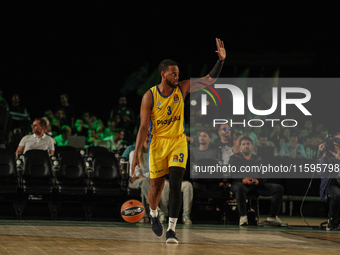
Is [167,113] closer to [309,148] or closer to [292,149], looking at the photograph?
[292,149]

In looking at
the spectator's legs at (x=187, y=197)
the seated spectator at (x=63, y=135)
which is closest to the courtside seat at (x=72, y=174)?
the spectator's legs at (x=187, y=197)

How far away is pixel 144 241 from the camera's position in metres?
5.82

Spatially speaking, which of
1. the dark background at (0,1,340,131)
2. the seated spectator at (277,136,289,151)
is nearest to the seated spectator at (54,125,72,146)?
the dark background at (0,1,340,131)

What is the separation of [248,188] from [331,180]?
1493mm

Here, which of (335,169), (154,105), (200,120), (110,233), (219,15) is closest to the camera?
(154,105)

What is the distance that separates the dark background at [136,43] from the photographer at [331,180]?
772cm

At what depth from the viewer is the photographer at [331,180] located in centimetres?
849

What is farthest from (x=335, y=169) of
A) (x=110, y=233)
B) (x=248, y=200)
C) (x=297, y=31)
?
(x=297, y=31)

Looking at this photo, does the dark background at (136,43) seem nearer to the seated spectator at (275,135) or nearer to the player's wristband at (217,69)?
the seated spectator at (275,135)

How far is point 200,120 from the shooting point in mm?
13672

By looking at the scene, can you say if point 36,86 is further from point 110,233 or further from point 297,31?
point 110,233

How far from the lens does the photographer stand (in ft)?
27.9

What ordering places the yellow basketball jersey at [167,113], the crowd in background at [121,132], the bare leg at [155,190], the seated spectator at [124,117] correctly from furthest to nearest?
the seated spectator at [124,117] < the crowd in background at [121,132] < the bare leg at [155,190] < the yellow basketball jersey at [167,113]

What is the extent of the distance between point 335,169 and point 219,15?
10.3 m
